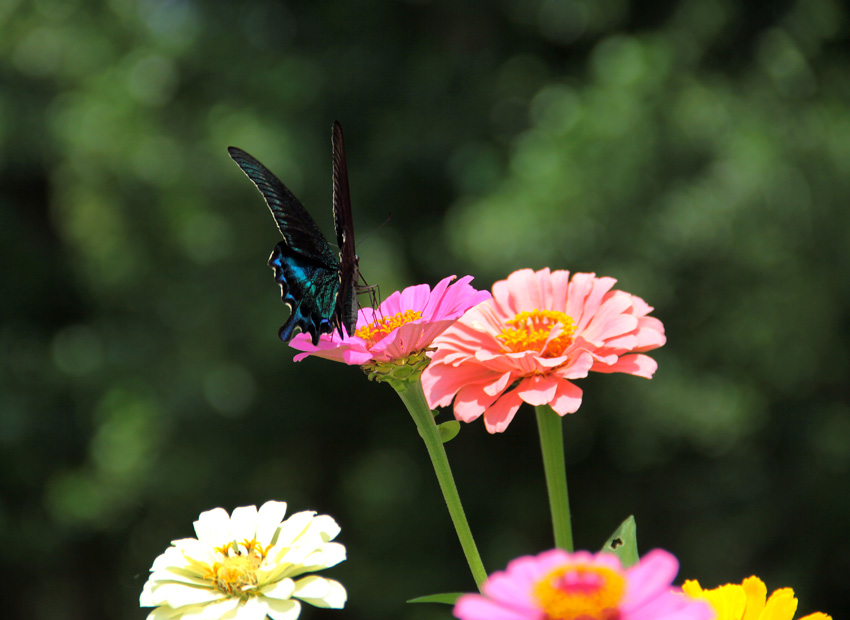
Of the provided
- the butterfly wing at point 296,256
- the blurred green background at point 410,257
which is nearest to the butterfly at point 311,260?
the butterfly wing at point 296,256

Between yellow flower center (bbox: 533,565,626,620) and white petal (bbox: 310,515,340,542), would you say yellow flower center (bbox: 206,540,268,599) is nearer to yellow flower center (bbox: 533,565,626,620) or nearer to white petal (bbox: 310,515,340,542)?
white petal (bbox: 310,515,340,542)

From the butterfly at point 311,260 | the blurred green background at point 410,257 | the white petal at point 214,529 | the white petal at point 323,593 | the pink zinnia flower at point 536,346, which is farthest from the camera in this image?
the blurred green background at point 410,257

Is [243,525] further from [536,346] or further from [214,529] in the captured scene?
[536,346]

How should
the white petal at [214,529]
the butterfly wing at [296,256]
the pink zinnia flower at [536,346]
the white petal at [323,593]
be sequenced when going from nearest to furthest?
the white petal at [323,593] → the white petal at [214,529] → the pink zinnia flower at [536,346] → the butterfly wing at [296,256]

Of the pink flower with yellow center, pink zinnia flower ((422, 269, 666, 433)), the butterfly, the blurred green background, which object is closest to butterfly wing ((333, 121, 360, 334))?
the butterfly

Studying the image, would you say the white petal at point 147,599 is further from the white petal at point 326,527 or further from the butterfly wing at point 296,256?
the butterfly wing at point 296,256

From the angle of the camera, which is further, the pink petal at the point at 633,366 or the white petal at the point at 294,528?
the pink petal at the point at 633,366
